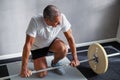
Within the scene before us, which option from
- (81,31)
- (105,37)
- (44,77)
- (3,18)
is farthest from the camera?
(105,37)

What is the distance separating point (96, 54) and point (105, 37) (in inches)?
37.9

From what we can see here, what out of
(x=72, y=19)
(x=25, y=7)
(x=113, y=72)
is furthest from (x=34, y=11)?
(x=113, y=72)

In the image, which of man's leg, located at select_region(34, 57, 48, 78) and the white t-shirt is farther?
man's leg, located at select_region(34, 57, 48, 78)

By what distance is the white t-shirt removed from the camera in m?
1.95

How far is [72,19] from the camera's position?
281 cm

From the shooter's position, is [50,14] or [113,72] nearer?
[50,14]

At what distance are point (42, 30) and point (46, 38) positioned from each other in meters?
0.13

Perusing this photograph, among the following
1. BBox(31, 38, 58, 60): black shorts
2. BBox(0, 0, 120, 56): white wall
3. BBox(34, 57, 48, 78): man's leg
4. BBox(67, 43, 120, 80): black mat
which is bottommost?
BBox(67, 43, 120, 80): black mat

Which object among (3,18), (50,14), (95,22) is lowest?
(95,22)

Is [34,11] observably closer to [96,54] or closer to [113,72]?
[96,54]

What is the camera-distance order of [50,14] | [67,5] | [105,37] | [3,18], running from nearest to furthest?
[50,14], [3,18], [67,5], [105,37]

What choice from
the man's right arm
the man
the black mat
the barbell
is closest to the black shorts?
the man

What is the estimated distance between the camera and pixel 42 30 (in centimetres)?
202

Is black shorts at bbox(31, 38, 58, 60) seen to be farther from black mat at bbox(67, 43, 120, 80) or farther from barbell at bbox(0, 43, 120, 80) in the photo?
black mat at bbox(67, 43, 120, 80)
